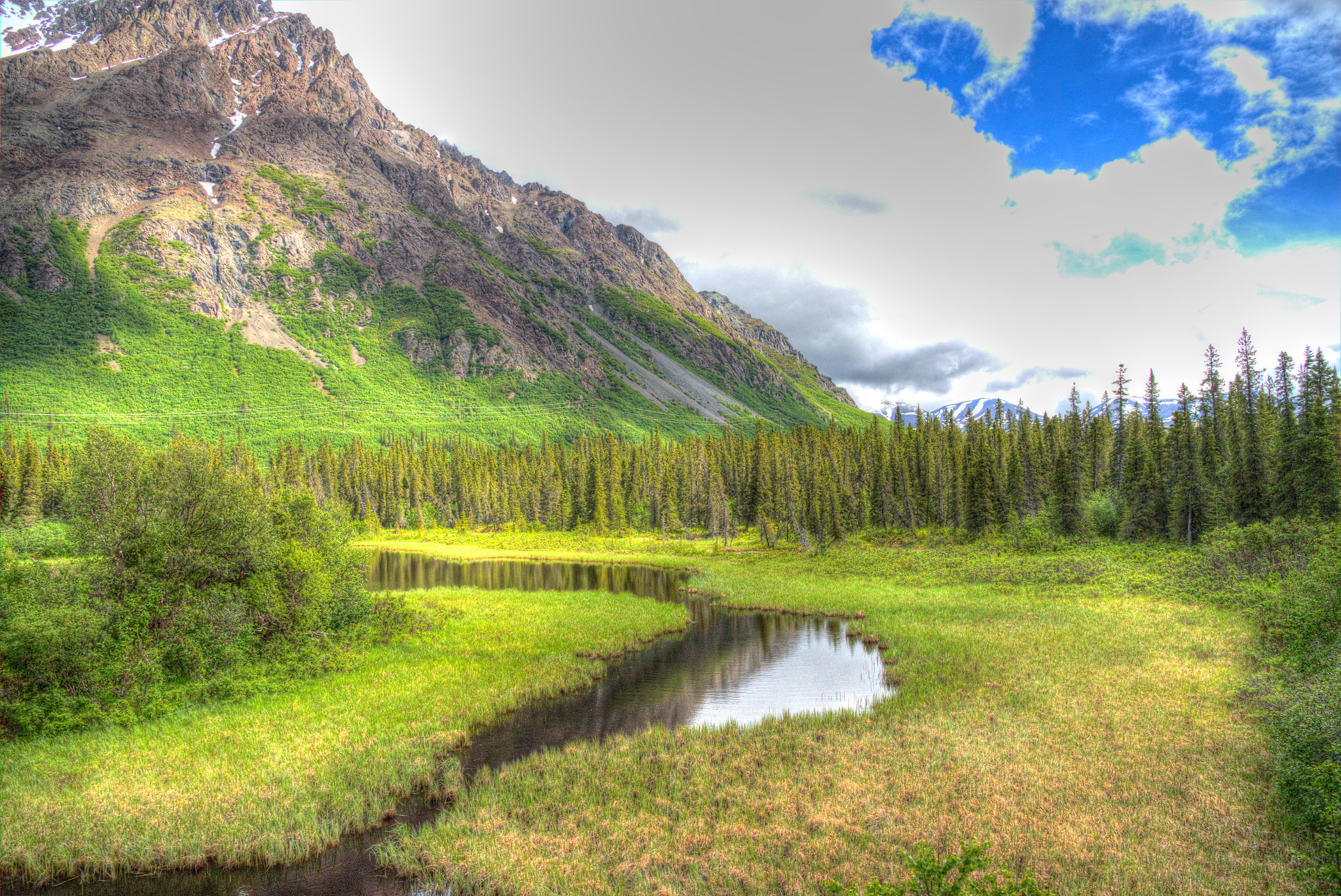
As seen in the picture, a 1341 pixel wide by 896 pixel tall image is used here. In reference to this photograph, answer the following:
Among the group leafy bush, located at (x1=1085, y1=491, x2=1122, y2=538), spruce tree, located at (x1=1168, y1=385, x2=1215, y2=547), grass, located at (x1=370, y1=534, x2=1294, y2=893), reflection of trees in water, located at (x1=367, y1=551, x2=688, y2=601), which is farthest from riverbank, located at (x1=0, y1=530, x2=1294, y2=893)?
leafy bush, located at (x1=1085, y1=491, x2=1122, y2=538)

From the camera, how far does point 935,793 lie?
15.5 m

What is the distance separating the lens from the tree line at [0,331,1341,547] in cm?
5691

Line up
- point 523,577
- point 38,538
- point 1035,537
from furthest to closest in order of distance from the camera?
point 38,538, point 1035,537, point 523,577

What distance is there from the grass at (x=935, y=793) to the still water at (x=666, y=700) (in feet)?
4.39

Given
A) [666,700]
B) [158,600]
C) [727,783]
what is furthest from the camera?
[666,700]

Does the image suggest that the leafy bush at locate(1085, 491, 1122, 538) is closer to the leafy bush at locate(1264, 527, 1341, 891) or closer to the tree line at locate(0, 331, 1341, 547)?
the tree line at locate(0, 331, 1341, 547)

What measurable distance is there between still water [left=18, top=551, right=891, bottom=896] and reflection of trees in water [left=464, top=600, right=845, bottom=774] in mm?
66

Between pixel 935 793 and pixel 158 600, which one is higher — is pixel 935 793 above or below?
below

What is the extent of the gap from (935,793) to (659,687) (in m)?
14.8

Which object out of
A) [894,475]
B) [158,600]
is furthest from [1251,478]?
[158,600]

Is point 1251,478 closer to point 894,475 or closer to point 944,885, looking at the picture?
point 894,475

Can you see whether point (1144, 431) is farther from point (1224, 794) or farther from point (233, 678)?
point (233, 678)

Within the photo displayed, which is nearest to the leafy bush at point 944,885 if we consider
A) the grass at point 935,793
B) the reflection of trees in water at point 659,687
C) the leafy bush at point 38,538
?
the grass at point 935,793

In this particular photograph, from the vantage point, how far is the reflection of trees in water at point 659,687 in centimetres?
2202
